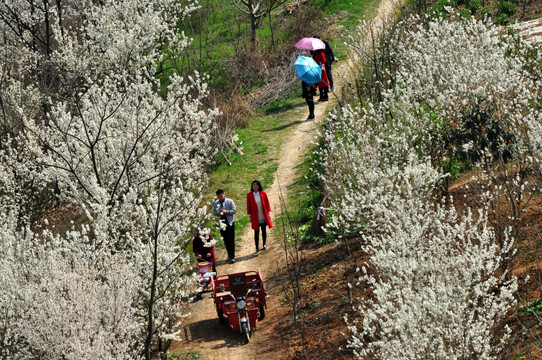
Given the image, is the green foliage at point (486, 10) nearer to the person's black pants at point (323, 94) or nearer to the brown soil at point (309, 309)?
the person's black pants at point (323, 94)

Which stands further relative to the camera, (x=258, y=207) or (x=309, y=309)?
(x=258, y=207)

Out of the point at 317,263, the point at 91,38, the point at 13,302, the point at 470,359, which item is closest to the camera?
the point at 470,359

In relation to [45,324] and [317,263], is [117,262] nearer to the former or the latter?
[45,324]

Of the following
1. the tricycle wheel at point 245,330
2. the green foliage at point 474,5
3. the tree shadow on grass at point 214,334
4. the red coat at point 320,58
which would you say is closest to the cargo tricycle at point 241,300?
the tricycle wheel at point 245,330

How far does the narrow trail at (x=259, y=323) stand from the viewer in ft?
39.0

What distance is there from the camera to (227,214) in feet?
48.9

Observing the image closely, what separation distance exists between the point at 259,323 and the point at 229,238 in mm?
2917

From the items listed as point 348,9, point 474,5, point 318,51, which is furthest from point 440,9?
point 348,9

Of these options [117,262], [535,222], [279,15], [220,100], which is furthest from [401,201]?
[279,15]

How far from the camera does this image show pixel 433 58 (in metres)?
14.3

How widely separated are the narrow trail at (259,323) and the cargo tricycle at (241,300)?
9.0 inches

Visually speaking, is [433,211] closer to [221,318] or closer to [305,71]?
[221,318]

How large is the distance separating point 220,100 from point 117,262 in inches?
581

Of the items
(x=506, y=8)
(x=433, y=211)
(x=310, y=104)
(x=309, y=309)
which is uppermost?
(x=506, y=8)
